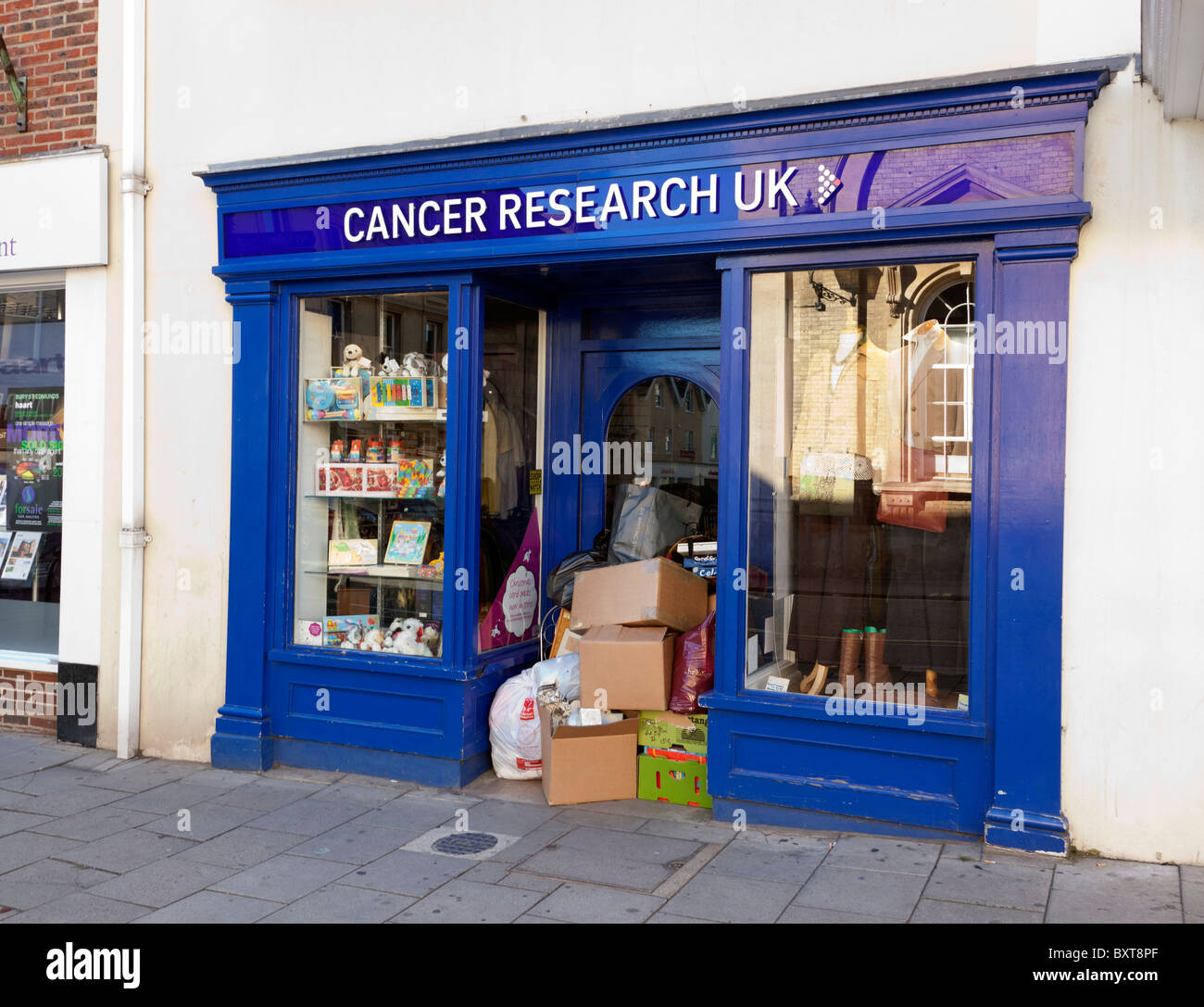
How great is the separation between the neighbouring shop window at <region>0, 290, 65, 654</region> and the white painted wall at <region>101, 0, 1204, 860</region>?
3.41ft

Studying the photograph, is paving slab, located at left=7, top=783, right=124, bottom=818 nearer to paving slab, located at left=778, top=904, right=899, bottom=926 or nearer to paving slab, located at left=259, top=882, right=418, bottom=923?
paving slab, located at left=259, top=882, right=418, bottom=923

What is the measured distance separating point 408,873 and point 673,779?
155cm

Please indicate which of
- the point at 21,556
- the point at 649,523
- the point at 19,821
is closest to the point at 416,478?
the point at 649,523

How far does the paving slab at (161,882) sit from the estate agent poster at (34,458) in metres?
3.31

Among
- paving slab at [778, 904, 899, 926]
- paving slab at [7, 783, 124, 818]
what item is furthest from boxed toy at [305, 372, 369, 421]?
paving slab at [778, 904, 899, 926]

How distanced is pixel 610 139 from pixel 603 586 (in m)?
2.33

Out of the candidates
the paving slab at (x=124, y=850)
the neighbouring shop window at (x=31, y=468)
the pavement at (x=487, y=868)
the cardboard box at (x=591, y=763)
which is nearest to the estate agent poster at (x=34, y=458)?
the neighbouring shop window at (x=31, y=468)

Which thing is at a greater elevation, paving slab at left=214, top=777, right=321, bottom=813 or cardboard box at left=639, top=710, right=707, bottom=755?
cardboard box at left=639, top=710, right=707, bottom=755

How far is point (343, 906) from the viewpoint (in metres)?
4.31

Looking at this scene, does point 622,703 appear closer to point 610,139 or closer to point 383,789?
point 383,789

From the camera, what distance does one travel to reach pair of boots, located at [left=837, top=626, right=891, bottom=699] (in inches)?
207

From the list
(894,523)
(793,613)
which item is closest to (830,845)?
(793,613)

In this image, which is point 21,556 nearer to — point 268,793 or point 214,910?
point 268,793

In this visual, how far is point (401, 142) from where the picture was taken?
5.99 meters
